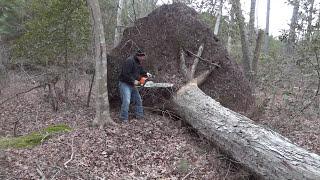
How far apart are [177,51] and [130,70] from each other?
2133mm

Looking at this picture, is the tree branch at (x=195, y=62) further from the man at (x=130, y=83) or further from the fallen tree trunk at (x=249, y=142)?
the man at (x=130, y=83)

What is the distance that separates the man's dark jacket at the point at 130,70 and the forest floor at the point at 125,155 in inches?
40.9

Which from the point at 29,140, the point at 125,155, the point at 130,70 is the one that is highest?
the point at 130,70

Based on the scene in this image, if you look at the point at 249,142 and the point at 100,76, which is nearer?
the point at 249,142

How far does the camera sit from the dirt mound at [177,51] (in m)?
10.6

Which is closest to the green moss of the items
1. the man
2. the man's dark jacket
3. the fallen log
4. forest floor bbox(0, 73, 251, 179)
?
forest floor bbox(0, 73, 251, 179)

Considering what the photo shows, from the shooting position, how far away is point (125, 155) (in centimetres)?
756

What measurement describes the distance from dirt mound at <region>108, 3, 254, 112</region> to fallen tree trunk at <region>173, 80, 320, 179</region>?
52.4 inches

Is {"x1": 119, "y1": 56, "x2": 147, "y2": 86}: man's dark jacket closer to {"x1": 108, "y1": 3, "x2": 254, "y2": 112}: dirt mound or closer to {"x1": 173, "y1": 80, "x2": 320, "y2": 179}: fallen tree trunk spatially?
{"x1": 108, "y1": 3, "x2": 254, "y2": 112}: dirt mound

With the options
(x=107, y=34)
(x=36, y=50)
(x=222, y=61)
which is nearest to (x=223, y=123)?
(x=222, y=61)

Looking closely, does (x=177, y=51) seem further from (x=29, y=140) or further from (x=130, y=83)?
(x=29, y=140)

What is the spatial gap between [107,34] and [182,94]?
925 centimetres

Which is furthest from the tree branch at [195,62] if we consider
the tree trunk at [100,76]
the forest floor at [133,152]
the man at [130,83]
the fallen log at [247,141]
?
the tree trunk at [100,76]

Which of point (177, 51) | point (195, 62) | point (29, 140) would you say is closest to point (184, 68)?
point (195, 62)
